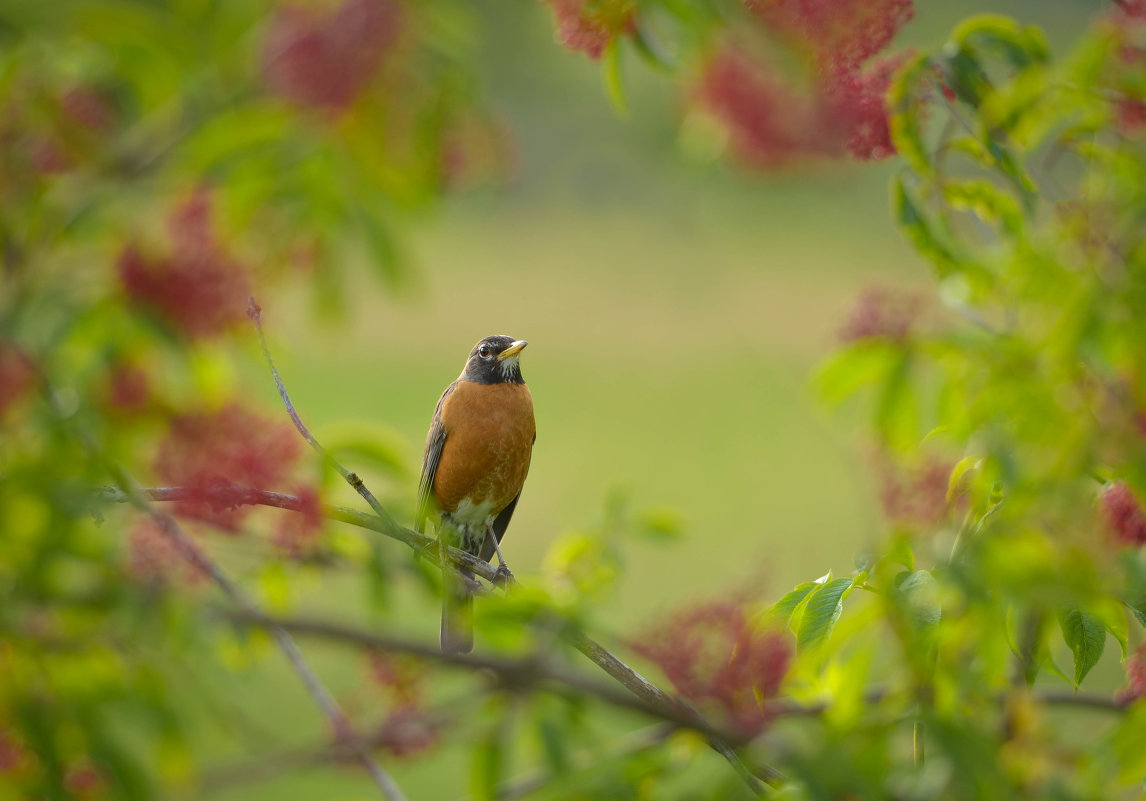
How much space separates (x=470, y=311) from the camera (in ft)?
39.4

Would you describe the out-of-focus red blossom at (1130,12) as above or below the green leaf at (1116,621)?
above

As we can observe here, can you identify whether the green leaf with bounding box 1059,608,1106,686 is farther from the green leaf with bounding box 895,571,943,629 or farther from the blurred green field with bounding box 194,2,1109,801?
the blurred green field with bounding box 194,2,1109,801

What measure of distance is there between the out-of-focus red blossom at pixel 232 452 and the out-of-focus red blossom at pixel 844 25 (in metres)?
1.05

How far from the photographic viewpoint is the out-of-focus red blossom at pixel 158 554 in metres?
1.61

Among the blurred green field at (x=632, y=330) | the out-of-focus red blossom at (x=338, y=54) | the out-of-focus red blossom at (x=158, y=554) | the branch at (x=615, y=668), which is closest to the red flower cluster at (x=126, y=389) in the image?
the out-of-focus red blossom at (x=158, y=554)

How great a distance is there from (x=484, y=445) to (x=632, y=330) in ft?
31.3

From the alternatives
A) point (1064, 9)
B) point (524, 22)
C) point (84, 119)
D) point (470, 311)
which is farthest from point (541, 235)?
point (84, 119)

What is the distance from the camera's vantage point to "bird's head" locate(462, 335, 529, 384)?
344 centimetres

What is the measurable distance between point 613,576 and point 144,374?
1.23 meters

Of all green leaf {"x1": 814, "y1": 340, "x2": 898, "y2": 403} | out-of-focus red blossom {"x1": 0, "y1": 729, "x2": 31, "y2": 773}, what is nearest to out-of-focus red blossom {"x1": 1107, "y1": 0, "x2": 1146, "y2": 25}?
green leaf {"x1": 814, "y1": 340, "x2": 898, "y2": 403}

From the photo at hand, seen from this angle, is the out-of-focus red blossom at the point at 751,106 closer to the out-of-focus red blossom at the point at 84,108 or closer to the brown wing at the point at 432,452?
the brown wing at the point at 432,452

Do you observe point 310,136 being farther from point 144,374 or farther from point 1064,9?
point 1064,9

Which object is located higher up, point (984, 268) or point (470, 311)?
point (984, 268)

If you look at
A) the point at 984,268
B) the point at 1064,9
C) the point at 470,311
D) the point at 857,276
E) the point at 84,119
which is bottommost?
the point at 857,276
